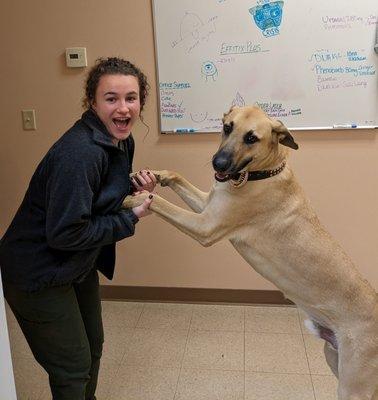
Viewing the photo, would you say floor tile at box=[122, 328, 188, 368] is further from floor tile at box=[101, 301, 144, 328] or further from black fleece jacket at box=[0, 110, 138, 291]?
black fleece jacket at box=[0, 110, 138, 291]

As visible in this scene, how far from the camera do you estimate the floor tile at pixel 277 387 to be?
2162 millimetres

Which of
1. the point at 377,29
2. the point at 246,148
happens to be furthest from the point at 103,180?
the point at 377,29

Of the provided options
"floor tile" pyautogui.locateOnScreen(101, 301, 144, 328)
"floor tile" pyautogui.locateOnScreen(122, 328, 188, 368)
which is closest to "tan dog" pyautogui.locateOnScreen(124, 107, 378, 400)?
"floor tile" pyautogui.locateOnScreen(122, 328, 188, 368)

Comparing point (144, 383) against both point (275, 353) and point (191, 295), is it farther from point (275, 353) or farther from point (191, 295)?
point (191, 295)

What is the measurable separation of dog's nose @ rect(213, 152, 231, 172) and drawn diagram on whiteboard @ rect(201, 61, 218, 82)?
3.69 feet

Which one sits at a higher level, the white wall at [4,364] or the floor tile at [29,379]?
the white wall at [4,364]

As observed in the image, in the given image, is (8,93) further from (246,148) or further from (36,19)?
(246,148)

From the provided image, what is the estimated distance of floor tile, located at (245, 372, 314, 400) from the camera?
2.16 m

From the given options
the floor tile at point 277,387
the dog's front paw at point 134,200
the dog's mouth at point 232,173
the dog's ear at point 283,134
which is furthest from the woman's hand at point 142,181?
the floor tile at point 277,387

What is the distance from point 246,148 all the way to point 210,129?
1041 mm

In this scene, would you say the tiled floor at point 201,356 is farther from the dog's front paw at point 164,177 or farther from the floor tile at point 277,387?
the dog's front paw at point 164,177

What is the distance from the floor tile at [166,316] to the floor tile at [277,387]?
65cm

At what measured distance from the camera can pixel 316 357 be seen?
247 cm

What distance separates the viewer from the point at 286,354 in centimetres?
Result: 249
